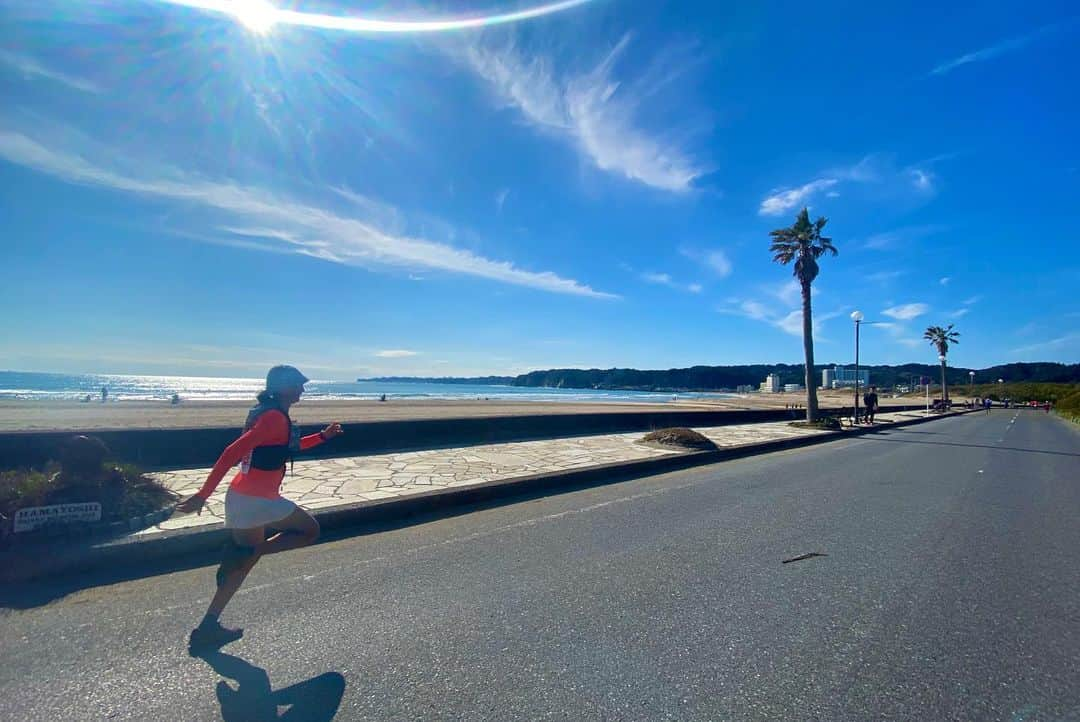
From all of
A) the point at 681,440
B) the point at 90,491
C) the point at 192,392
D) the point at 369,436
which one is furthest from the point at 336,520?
the point at 192,392

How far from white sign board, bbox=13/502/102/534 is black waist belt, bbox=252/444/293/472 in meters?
2.49

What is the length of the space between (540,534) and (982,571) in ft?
12.5

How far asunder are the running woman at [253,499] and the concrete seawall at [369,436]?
530 cm

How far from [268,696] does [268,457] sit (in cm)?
123

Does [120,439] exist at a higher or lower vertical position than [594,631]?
higher

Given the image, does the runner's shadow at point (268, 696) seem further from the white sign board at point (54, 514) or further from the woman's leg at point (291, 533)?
the white sign board at point (54, 514)

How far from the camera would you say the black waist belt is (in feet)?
10.4

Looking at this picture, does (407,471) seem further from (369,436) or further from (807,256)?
(807,256)

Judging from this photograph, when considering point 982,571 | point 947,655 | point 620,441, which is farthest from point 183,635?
point 620,441

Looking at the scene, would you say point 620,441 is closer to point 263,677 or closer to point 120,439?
point 120,439

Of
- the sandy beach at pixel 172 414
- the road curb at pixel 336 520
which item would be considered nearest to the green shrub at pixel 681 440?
the road curb at pixel 336 520

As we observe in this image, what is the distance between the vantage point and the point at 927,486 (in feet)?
28.8

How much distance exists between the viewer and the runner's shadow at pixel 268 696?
7.97 ft

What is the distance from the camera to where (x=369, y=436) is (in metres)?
10.6
